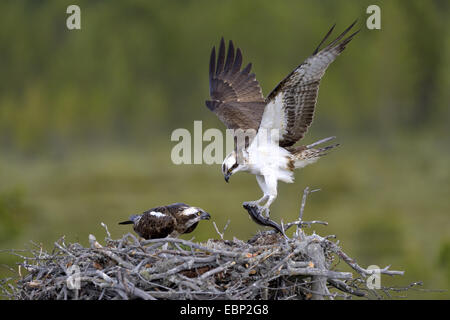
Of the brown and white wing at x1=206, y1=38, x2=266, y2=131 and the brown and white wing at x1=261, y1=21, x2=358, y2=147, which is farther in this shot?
the brown and white wing at x1=206, y1=38, x2=266, y2=131

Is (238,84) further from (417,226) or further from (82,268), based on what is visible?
(417,226)

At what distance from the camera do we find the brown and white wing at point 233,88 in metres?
7.71

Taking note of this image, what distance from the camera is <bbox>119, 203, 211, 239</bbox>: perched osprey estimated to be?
632 centimetres

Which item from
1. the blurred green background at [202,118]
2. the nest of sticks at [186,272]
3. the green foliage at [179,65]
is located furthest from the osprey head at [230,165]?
the green foliage at [179,65]

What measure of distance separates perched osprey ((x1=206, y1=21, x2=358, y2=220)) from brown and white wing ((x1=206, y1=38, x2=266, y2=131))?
0.01 metres

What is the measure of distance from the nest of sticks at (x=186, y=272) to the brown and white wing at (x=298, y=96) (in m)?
1.37

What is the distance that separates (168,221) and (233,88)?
7.59ft

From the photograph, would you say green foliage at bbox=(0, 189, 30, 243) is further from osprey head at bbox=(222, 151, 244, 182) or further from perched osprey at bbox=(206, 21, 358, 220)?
osprey head at bbox=(222, 151, 244, 182)

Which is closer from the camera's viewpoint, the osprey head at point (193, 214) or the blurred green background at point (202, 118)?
the osprey head at point (193, 214)

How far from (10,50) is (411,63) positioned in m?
21.8

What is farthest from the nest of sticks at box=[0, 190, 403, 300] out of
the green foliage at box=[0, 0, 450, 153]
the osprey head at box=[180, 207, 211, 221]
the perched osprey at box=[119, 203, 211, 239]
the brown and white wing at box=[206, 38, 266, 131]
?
the green foliage at box=[0, 0, 450, 153]

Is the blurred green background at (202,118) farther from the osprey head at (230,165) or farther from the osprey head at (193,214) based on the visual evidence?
the osprey head at (193,214)

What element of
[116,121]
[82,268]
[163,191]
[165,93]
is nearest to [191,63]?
[165,93]

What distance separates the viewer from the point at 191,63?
127 ft
